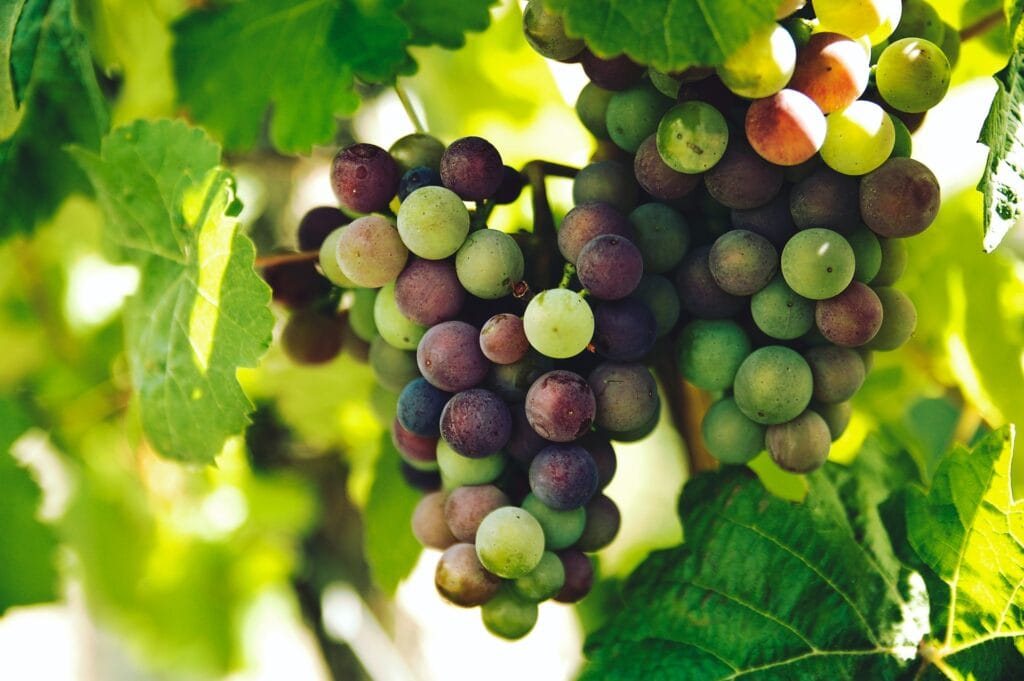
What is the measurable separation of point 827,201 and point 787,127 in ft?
0.26

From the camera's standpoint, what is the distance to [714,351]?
737 mm

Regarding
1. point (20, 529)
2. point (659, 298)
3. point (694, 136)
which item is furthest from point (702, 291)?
point (20, 529)

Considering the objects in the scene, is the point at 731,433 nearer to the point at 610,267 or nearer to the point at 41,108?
the point at 610,267

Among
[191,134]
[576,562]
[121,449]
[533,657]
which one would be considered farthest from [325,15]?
[533,657]

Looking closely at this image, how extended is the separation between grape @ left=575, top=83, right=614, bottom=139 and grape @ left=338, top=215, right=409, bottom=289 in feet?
0.67

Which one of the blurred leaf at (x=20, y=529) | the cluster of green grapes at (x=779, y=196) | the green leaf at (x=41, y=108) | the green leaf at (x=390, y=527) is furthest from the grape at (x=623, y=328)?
the blurred leaf at (x=20, y=529)

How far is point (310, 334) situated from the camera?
918mm

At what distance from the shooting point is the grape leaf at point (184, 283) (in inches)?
29.6

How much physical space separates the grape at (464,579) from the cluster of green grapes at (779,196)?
232 millimetres

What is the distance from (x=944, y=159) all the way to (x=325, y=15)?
0.82 meters

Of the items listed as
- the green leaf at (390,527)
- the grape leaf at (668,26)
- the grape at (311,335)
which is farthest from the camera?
the green leaf at (390,527)

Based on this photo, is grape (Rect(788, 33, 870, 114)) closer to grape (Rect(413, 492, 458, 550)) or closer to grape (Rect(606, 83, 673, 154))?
grape (Rect(606, 83, 673, 154))

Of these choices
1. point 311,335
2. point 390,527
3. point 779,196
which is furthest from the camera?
point 390,527

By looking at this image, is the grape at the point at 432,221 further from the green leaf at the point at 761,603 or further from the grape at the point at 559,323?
the green leaf at the point at 761,603
